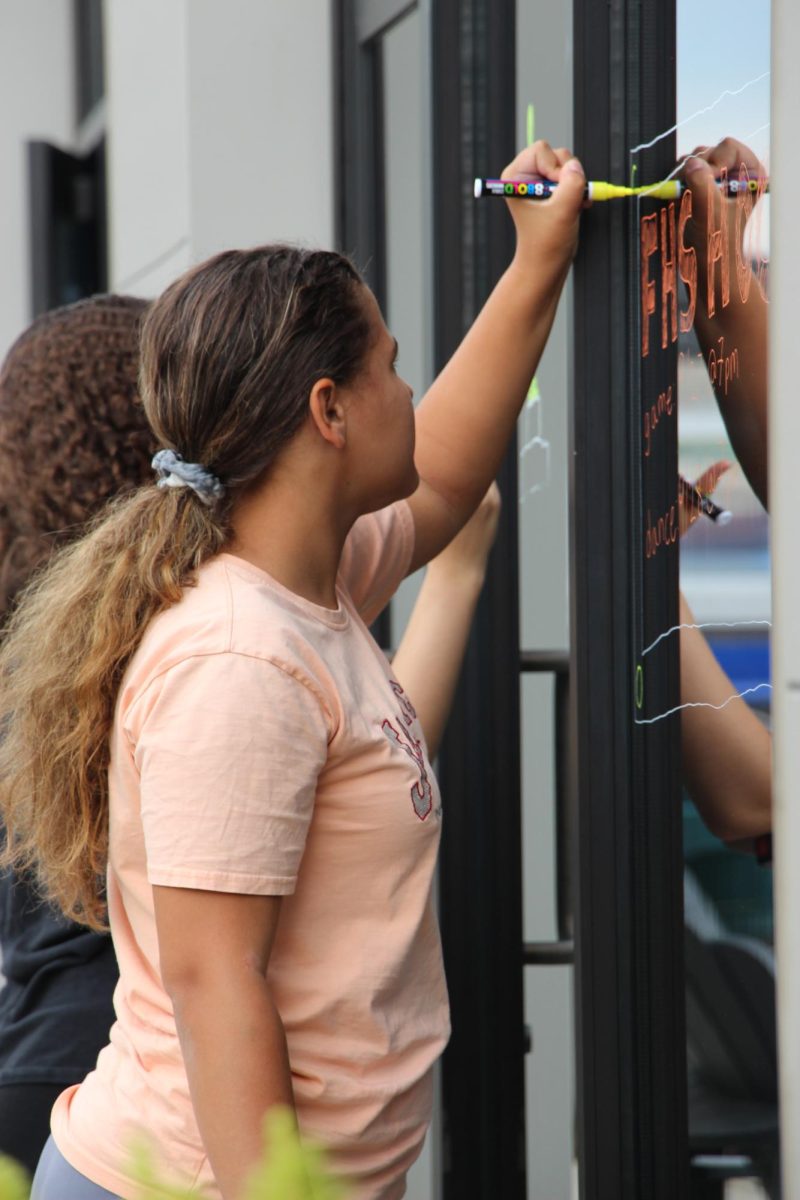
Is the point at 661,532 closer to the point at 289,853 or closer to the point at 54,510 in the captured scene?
the point at 289,853

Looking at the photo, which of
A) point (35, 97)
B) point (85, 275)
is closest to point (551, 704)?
point (85, 275)

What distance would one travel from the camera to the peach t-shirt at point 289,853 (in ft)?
4.12

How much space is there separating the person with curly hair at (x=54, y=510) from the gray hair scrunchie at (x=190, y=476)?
0.37 m

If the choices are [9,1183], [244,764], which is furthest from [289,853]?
[9,1183]

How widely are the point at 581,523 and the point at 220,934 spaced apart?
2.49 feet

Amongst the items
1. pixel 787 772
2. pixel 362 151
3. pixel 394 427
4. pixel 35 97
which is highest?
pixel 35 97

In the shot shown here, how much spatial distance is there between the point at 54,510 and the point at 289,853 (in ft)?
2.50

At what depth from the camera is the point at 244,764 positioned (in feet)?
4.11

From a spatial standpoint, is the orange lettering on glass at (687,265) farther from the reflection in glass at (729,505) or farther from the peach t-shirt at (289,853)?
the peach t-shirt at (289,853)

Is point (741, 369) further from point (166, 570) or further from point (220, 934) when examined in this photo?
point (220, 934)

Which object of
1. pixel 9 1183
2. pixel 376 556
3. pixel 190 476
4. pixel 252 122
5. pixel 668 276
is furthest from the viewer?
pixel 252 122

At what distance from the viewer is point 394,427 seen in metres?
1.47

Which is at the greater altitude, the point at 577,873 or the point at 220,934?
the point at 220,934

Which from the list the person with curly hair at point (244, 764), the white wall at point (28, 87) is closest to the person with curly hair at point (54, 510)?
the person with curly hair at point (244, 764)
